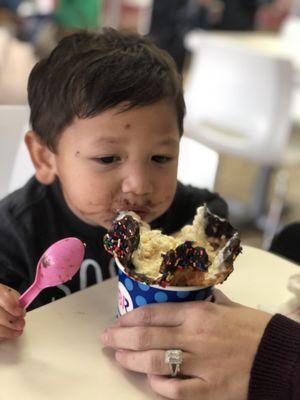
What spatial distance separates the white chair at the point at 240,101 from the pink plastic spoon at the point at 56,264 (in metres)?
1.62

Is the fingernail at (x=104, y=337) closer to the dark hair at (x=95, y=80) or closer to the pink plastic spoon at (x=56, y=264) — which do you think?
the pink plastic spoon at (x=56, y=264)

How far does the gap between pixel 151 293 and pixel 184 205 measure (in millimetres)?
557

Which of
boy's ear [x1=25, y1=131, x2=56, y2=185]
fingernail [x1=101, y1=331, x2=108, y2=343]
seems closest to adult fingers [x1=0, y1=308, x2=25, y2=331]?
fingernail [x1=101, y1=331, x2=108, y2=343]

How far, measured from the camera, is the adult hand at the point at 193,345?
0.65 meters

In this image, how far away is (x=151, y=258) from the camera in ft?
2.19

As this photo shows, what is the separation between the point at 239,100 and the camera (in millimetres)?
2330

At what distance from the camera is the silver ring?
2.15 ft

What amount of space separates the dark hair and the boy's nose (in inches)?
4.3

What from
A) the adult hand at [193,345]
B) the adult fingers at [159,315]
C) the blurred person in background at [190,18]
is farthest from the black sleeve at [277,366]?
the blurred person in background at [190,18]

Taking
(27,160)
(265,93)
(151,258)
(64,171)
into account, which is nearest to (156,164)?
(64,171)

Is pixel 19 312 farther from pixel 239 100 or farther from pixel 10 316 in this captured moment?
pixel 239 100

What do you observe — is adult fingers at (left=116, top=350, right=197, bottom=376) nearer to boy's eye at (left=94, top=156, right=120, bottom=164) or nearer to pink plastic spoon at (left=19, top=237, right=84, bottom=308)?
pink plastic spoon at (left=19, top=237, right=84, bottom=308)

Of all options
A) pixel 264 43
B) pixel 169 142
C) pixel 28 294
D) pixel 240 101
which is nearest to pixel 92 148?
pixel 169 142

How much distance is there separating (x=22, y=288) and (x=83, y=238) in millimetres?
147
